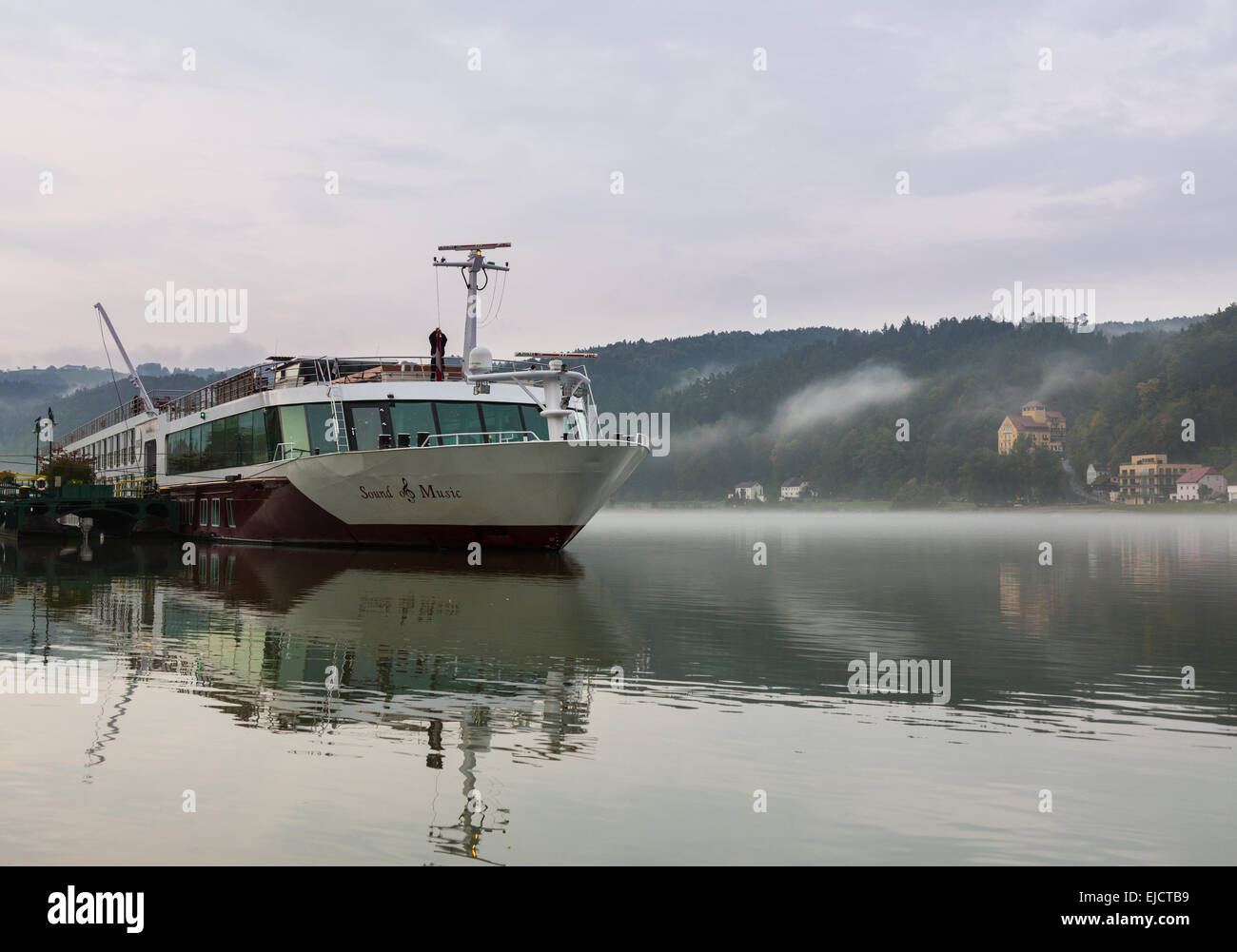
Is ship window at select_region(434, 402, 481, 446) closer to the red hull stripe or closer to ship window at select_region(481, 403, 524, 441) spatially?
ship window at select_region(481, 403, 524, 441)

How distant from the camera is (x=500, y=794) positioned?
8.07 meters

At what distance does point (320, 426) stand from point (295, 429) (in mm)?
1681

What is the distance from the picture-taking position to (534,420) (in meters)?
41.8

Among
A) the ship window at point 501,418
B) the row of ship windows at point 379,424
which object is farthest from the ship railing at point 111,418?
the ship window at point 501,418

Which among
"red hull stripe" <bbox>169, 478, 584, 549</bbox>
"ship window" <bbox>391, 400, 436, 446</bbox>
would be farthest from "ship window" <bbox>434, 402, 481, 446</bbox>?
"red hull stripe" <bbox>169, 478, 584, 549</bbox>

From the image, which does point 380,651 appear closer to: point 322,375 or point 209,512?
point 322,375

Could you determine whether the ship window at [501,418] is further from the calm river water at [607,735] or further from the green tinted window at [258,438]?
the calm river water at [607,735]

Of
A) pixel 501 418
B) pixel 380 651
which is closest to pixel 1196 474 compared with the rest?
pixel 501 418

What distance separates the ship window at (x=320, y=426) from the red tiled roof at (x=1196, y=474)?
186003 millimetres

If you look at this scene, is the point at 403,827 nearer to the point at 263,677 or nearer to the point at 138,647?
the point at 263,677

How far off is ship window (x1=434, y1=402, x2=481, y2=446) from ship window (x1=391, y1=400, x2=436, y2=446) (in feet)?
1.03

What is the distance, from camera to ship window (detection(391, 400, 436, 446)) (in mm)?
39906
